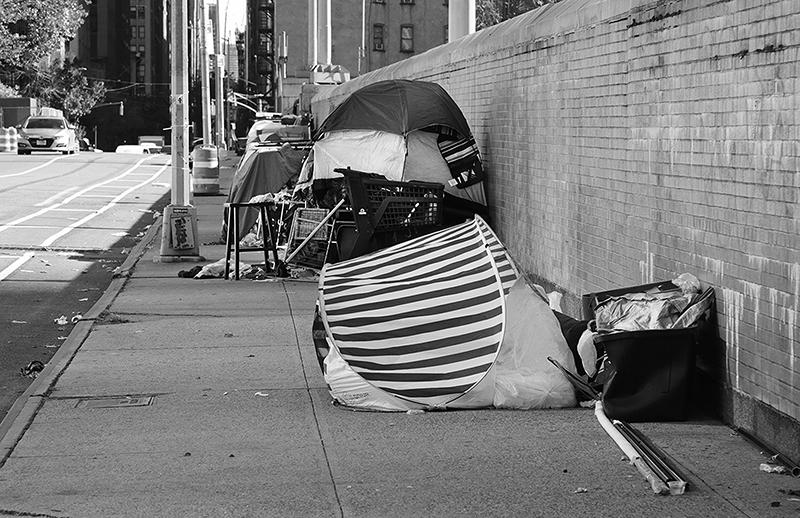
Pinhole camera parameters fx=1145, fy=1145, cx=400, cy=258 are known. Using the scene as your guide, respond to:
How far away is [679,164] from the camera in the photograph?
7125 mm

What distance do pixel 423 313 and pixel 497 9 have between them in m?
62.1

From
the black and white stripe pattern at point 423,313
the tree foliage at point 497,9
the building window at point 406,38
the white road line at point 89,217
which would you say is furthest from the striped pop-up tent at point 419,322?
the building window at point 406,38

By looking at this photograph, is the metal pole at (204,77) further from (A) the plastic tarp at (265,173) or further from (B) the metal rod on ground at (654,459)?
(B) the metal rod on ground at (654,459)

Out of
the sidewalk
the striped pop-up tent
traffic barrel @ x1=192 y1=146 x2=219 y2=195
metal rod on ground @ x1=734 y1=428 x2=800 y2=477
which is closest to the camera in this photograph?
the sidewalk

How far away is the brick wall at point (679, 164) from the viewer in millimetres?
5832

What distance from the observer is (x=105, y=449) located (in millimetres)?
6277

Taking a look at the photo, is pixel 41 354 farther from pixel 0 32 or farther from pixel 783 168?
pixel 0 32

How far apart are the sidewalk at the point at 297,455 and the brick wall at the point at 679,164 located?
649mm

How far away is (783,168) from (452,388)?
2.38m

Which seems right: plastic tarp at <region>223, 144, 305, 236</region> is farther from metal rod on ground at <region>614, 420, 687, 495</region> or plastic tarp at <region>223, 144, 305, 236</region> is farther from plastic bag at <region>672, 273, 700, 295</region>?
metal rod on ground at <region>614, 420, 687, 495</region>

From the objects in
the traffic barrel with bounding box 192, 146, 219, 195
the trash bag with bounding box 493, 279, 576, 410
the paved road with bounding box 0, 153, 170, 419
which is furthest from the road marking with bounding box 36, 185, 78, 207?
the trash bag with bounding box 493, 279, 576, 410

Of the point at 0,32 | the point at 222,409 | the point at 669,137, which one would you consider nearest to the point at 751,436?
the point at 669,137

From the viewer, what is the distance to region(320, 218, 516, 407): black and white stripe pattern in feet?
23.1

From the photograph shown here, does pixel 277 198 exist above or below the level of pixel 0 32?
below
